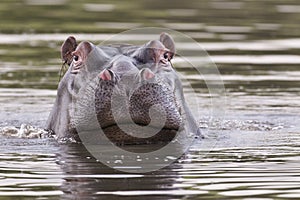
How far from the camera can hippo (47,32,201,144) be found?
25.3 ft

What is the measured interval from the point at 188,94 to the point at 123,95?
458cm

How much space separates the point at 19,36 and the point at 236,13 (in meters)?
4.77

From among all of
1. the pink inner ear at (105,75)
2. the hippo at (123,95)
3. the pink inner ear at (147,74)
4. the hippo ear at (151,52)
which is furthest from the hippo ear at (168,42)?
the pink inner ear at (105,75)

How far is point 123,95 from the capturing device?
7.70 meters

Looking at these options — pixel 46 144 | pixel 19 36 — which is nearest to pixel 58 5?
pixel 19 36

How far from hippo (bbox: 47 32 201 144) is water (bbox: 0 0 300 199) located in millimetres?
209

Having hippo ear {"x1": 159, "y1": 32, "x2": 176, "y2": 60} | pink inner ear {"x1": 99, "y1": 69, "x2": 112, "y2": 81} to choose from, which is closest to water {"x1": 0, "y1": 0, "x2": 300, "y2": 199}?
pink inner ear {"x1": 99, "y1": 69, "x2": 112, "y2": 81}

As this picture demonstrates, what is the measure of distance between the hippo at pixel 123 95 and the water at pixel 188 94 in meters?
0.21

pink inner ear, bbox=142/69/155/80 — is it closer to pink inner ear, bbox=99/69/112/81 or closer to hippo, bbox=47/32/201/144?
hippo, bbox=47/32/201/144

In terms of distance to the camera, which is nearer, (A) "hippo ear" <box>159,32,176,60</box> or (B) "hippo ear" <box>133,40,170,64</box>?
(B) "hippo ear" <box>133,40,170,64</box>

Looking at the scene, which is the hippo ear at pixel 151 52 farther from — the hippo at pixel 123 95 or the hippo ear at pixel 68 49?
the hippo ear at pixel 68 49

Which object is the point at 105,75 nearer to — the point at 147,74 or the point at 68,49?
the point at 147,74

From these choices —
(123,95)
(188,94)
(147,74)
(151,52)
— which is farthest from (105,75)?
(188,94)

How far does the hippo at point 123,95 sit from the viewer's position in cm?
773
